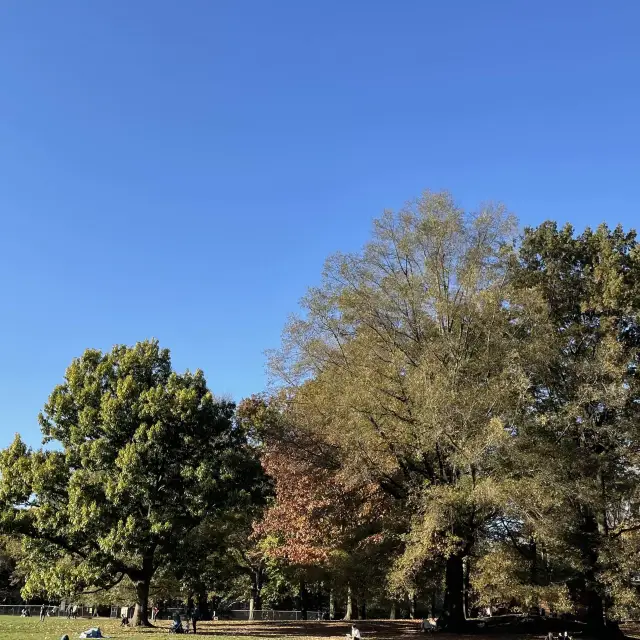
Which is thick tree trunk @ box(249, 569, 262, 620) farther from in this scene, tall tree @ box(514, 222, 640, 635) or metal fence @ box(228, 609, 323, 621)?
tall tree @ box(514, 222, 640, 635)

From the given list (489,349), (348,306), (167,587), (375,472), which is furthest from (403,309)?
(167,587)

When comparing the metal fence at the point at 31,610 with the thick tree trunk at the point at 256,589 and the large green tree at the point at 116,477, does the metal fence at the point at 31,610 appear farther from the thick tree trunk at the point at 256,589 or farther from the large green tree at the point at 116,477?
the large green tree at the point at 116,477

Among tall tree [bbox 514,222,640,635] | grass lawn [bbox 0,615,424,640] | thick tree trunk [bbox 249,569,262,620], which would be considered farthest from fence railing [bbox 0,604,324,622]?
tall tree [bbox 514,222,640,635]

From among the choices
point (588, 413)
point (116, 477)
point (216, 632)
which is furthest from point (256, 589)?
point (588, 413)

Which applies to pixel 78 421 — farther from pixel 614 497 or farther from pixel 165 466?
pixel 614 497

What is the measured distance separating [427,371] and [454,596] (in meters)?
11.4

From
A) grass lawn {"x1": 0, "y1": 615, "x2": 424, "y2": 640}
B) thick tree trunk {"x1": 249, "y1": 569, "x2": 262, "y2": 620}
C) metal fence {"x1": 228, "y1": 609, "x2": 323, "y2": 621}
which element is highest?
grass lawn {"x1": 0, "y1": 615, "x2": 424, "y2": 640}

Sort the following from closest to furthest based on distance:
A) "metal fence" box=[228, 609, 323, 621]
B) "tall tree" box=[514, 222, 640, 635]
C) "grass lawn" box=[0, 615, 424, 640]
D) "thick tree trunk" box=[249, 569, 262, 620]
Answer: "grass lawn" box=[0, 615, 424, 640]
"tall tree" box=[514, 222, 640, 635]
"metal fence" box=[228, 609, 323, 621]
"thick tree trunk" box=[249, 569, 262, 620]

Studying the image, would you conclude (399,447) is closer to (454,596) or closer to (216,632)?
(454,596)

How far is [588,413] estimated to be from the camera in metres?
26.9

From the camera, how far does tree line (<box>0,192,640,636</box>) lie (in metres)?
23.2

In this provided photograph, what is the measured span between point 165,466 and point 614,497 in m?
19.4

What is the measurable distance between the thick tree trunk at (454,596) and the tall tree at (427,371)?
0.07 m

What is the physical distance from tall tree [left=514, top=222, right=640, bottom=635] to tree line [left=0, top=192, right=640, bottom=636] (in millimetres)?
120
